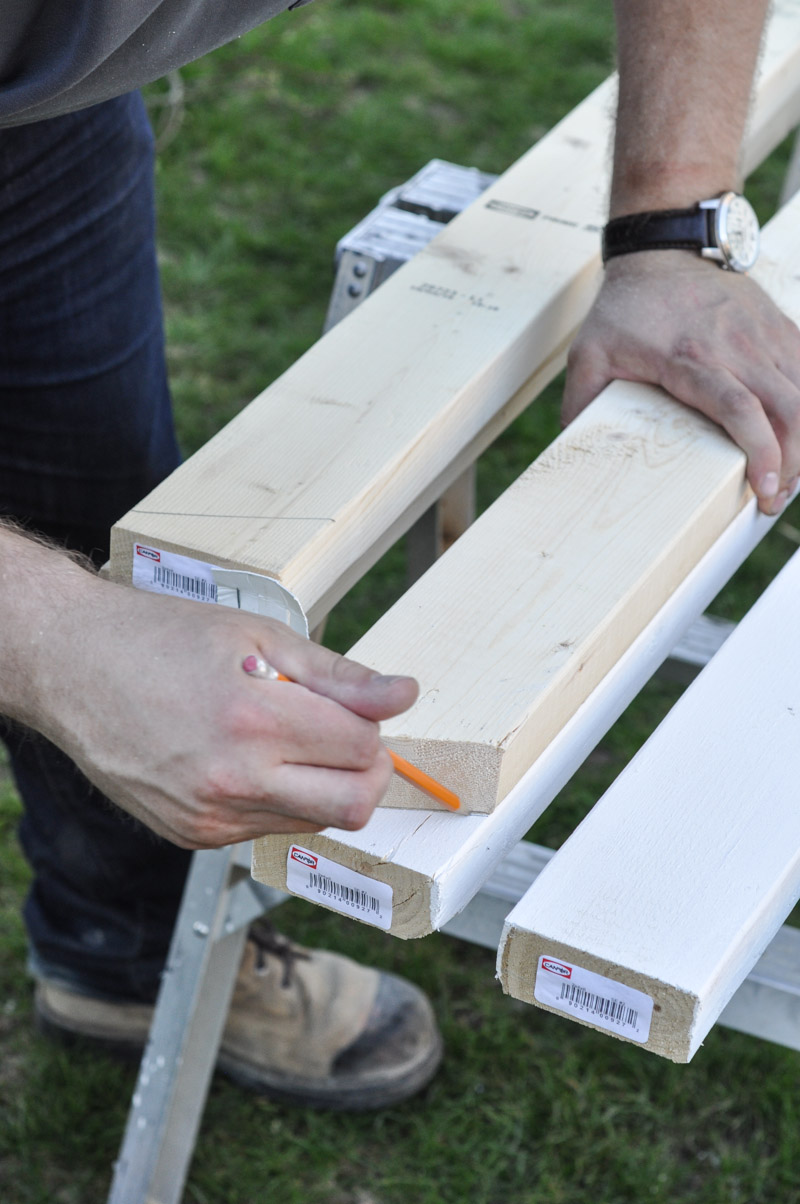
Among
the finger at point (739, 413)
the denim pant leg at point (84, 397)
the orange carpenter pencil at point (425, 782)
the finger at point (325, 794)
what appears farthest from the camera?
the denim pant leg at point (84, 397)

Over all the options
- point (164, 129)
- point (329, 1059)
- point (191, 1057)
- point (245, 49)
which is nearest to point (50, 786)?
point (191, 1057)

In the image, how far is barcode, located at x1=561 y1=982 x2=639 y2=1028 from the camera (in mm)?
1021

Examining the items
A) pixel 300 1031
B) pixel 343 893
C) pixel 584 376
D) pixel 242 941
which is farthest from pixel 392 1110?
pixel 584 376

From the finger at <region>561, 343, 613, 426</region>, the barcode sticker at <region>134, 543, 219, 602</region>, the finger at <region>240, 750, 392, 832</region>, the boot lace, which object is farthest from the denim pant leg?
the finger at <region>240, 750, 392, 832</region>

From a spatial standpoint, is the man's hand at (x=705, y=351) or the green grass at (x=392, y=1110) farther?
the green grass at (x=392, y=1110)

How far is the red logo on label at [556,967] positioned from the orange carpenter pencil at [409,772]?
15 cm

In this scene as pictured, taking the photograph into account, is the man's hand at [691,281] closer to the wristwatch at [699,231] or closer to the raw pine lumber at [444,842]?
the wristwatch at [699,231]

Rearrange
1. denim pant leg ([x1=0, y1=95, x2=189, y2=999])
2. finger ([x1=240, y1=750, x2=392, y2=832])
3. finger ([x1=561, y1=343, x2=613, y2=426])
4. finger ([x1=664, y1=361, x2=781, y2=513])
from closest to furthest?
1. finger ([x1=240, y1=750, x2=392, y2=832])
2. finger ([x1=664, y1=361, x2=781, y2=513])
3. finger ([x1=561, y1=343, x2=613, y2=426])
4. denim pant leg ([x1=0, y1=95, x2=189, y2=999])

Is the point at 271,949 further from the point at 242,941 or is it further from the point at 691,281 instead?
the point at 691,281

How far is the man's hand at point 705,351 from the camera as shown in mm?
1422

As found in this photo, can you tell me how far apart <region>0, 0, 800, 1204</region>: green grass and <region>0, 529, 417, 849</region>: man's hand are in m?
1.31

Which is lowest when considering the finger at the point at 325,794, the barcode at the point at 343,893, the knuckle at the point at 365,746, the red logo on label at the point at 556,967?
the barcode at the point at 343,893

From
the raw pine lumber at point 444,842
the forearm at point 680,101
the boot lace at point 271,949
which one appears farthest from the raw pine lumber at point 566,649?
the boot lace at point 271,949

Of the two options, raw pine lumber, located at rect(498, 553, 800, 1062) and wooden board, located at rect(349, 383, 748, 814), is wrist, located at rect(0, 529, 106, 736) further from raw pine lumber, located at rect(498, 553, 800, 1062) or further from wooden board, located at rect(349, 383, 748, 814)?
raw pine lumber, located at rect(498, 553, 800, 1062)
